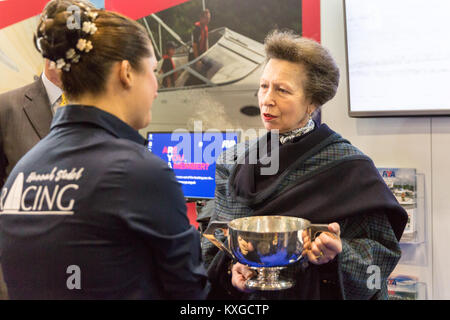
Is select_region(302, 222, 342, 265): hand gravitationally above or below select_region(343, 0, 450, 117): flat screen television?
below

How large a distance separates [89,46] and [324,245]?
817 mm

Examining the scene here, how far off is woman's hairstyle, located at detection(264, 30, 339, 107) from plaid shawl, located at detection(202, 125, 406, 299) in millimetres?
211

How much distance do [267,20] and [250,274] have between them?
6.88 ft

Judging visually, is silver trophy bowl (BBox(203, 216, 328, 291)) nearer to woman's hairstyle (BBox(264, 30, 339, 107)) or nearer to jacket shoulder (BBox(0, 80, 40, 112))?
woman's hairstyle (BBox(264, 30, 339, 107))

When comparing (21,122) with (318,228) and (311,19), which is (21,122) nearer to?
(318,228)

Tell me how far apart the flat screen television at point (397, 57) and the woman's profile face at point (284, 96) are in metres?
1.02

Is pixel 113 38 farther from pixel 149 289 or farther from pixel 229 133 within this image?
pixel 229 133

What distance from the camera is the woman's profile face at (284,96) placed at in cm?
170

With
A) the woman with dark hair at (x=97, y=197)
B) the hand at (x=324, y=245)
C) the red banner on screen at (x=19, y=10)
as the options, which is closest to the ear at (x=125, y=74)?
the woman with dark hair at (x=97, y=197)

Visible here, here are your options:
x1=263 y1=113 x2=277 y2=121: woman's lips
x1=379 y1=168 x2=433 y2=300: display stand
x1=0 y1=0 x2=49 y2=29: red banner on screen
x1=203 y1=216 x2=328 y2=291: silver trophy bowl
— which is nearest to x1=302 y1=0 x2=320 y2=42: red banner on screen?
x1=379 y1=168 x2=433 y2=300: display stand

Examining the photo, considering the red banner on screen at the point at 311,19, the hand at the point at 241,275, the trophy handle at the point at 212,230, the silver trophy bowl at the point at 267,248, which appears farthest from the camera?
the red banner on screen at the point at 311,19

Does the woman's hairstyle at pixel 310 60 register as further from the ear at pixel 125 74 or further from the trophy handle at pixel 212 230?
the ear at pixel 125 74

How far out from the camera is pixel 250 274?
4.66ft

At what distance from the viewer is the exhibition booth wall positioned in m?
2.47
